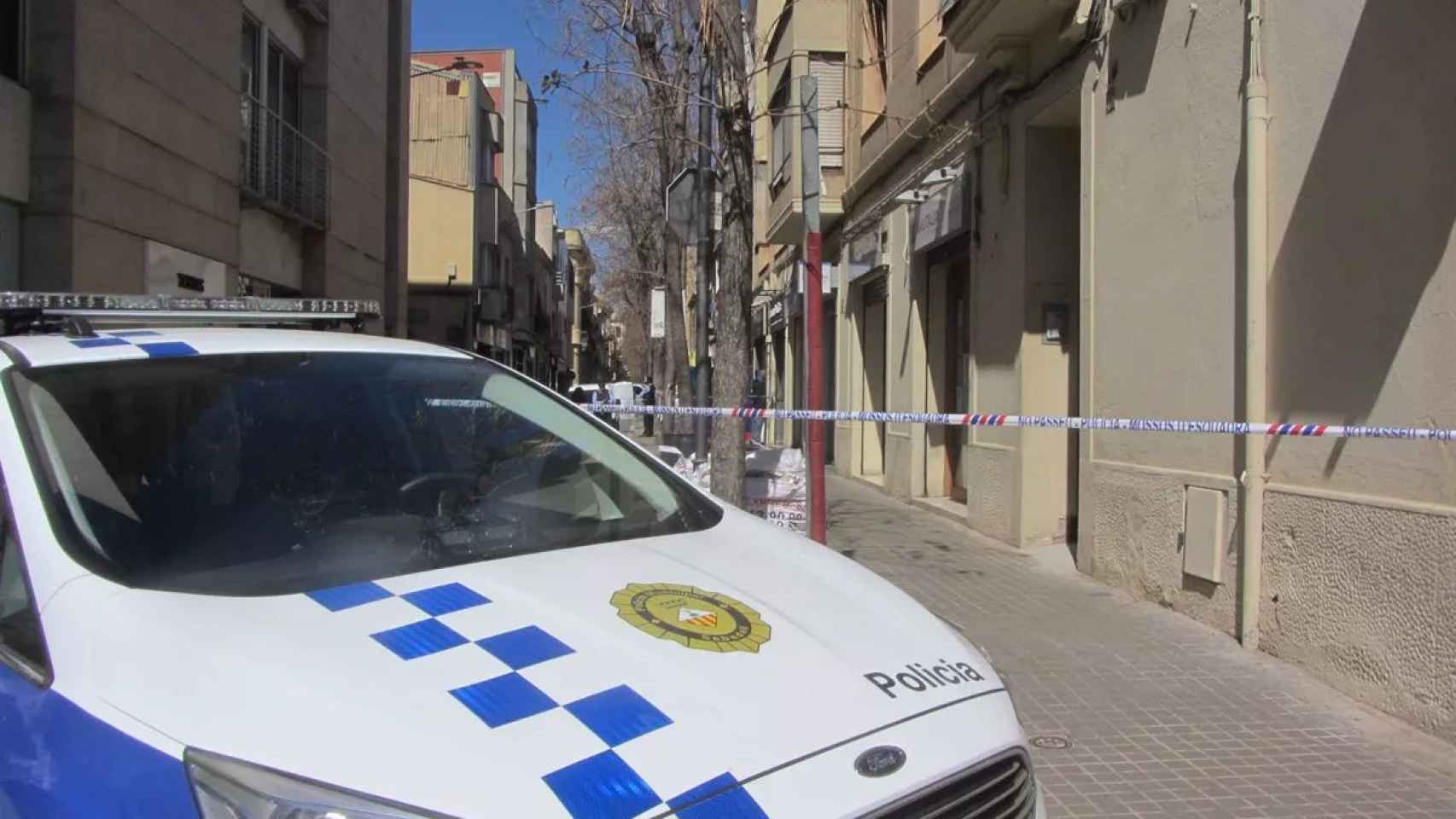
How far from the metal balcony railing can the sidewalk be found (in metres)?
10.8

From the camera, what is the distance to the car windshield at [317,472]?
229cm

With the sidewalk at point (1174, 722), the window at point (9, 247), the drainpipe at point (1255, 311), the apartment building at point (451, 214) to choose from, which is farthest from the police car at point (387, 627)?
the apartment building at point (451, 214)

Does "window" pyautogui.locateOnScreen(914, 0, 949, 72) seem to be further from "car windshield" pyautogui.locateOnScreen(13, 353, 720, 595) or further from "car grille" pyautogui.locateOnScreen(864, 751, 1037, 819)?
"car grille" pyautogui.locateOnScreen(864, 751, 1037, 819)

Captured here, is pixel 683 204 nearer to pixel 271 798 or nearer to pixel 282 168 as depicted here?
pixel 282 168

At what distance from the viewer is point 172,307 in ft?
11.1

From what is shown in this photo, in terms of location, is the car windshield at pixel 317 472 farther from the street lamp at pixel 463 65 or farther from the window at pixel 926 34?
the street lamp at pixel 463 65

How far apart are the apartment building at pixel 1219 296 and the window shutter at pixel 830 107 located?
4052 millimetres

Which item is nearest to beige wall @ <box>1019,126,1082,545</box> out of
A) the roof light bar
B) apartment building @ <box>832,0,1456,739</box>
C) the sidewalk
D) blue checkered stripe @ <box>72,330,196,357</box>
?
apartment building @ <box>832,0,1456,739</box>

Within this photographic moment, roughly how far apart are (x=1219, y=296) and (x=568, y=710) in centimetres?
570

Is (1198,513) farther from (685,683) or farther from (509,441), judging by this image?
(685,683)

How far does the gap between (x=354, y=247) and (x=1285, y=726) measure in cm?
1666

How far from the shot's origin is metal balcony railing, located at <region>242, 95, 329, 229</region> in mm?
13914

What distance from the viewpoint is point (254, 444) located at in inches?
107

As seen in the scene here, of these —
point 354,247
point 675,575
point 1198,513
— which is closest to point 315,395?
point 675,575
